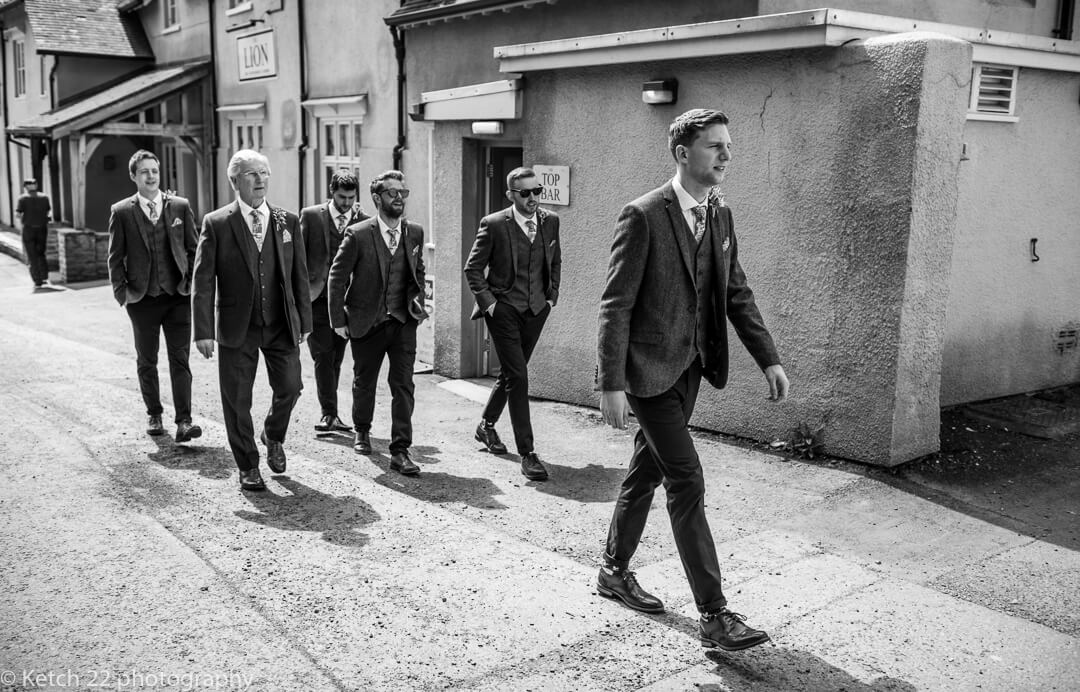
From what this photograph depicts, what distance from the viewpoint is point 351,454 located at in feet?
24.7

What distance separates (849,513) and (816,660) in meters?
2.08

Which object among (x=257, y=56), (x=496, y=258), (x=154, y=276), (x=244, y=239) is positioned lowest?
(x=154, y=276)

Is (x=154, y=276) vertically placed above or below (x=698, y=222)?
below

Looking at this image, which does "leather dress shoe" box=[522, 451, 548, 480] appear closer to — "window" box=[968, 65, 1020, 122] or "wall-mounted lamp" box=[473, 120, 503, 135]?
"wall-mounted lamp" box=[473, 120, 503, 135]

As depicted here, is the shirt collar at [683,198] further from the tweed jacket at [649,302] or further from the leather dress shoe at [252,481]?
the leather dress shoe at [252,481]

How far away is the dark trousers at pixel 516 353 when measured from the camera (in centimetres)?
702

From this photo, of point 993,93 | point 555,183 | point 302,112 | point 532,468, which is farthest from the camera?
point 302,112

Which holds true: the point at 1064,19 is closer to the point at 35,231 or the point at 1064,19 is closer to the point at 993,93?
the point at 993,93

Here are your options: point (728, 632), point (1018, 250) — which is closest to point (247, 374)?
point (728, 632)

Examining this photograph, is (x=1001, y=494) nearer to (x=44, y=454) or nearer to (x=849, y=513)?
(x=849, y=513)

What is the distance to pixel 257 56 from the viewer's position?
650 inches

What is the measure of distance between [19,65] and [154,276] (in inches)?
928

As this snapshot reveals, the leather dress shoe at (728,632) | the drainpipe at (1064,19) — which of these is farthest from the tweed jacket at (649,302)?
the drainpipe at (1064,19)

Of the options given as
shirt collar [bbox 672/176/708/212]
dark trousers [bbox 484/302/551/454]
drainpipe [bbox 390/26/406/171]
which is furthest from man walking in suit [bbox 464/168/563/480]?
drainpipe [bbox 390/26/406/171]
